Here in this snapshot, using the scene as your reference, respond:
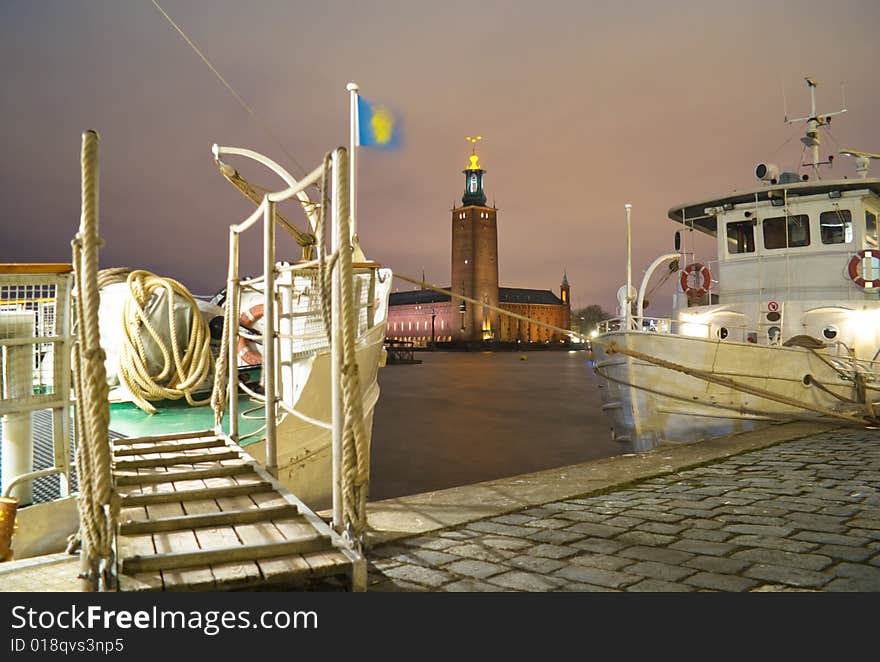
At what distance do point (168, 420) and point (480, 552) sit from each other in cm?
522

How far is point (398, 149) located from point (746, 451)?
5966mm

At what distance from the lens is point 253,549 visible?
316 centimetres

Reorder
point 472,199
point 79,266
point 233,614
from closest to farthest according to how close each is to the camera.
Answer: point 233,614 < point 79,266 < point 472,199

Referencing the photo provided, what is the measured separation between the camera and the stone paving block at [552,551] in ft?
11.7

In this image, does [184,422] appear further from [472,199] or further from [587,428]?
[472,199]

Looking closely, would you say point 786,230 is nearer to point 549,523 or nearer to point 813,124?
point 813,124

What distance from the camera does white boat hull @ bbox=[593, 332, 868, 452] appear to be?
11008 millimetres

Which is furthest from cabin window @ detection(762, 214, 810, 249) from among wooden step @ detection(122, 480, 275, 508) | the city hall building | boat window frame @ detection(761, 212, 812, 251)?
the city hall building

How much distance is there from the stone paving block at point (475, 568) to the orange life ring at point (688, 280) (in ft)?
38.4

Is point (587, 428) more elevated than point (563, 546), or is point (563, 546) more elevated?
point (563, 546)

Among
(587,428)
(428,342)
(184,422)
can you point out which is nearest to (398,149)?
(184,422)

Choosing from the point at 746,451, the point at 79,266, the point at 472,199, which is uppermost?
the point at 472,199

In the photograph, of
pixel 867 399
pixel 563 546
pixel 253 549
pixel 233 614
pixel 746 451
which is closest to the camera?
pixel 233 614

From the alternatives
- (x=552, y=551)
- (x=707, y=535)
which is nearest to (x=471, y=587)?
(x=552, y=551)
